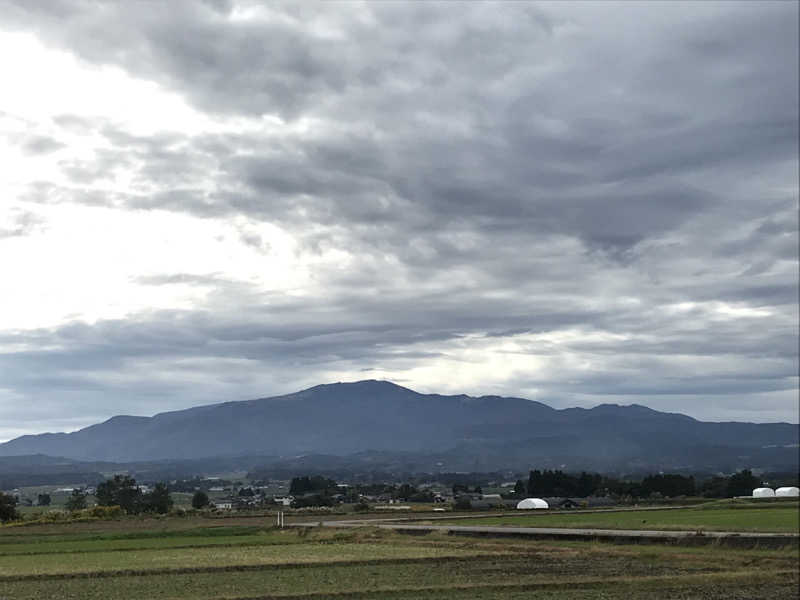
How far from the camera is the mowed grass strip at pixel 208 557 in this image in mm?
47188

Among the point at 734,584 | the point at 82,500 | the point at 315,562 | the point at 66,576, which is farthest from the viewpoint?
the point at 82,500

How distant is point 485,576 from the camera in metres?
42.1

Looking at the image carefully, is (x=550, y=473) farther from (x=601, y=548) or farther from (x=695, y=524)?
(x=601, y=548)

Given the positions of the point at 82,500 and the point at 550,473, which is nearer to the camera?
the point at 82,500

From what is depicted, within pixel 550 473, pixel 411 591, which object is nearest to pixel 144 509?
pixel 550 473

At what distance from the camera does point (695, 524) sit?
69.7 meters

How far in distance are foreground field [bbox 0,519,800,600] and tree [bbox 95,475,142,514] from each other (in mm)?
81161

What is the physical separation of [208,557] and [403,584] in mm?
18613

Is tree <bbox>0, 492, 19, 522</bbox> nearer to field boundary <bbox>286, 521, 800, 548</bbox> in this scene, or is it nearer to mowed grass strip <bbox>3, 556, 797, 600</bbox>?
field boundary <bbox>286, 521, 800, 548</bbox>

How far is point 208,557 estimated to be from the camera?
5300 cm

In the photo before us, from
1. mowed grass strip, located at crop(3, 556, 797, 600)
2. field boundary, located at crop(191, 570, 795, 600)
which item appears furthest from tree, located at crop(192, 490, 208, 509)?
field boundary, located at crop(191, 570, 795, 600)

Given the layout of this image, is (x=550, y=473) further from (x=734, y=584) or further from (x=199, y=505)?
(x=734, y=584)

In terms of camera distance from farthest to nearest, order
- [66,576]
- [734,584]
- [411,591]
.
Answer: [66,576] → [734,584] → [411,591]

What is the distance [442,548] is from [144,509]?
95381 millimetres
